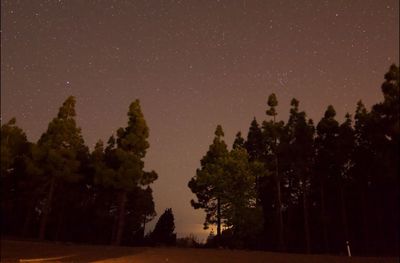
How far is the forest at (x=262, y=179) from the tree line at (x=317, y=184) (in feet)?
0.34

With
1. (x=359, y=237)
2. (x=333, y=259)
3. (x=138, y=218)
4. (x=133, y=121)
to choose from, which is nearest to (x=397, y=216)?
(x=359, y=237)

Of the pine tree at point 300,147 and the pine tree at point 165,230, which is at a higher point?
the pine tree at point 300,147

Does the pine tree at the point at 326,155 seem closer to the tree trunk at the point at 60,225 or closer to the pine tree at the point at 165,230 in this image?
the pine tree at the point at 165,230

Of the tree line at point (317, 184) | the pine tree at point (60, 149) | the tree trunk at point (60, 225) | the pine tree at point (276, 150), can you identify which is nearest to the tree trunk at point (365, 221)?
the tree line at point (317, 184)

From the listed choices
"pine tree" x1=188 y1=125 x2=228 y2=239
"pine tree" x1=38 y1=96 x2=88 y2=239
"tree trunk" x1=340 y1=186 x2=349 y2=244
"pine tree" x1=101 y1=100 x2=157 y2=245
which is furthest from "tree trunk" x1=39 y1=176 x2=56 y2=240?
"tree trunk" x1=340 y1=186 x2=349 y2=244

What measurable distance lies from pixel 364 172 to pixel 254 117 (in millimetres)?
19212

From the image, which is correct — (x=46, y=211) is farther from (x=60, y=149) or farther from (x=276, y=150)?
(x=276, y=150)

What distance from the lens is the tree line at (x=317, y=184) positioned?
39000 mm

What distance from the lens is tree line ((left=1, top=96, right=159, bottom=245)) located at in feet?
131

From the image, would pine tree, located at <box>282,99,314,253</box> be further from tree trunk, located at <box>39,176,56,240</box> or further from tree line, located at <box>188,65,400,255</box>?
tree trunk, located at <box>39,176,56,240</box>

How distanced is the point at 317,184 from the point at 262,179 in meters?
8.60

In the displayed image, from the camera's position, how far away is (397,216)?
40.3 meters

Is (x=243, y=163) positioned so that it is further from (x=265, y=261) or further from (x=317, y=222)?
(x=265, y=261)

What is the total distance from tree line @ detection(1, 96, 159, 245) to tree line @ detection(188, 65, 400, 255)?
7.64 m
